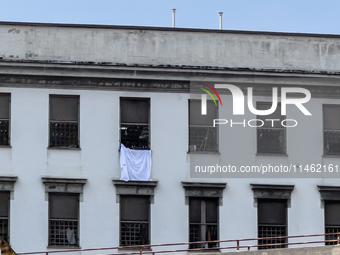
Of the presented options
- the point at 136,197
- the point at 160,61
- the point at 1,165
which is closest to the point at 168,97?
the point at 160,61

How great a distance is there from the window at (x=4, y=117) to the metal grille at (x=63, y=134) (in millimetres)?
1510

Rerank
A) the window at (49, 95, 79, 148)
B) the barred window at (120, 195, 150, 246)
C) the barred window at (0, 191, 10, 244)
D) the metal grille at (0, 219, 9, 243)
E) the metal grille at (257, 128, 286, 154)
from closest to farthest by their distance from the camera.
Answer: the metal grille at (0, 219, 9, 243) < the barred window at (0, 191, 10, 244) < the barred window at (120, 195, 150, 246) < the window at (49, 95, 79, 148) < the metal grille at (257, 128, 286, 154)

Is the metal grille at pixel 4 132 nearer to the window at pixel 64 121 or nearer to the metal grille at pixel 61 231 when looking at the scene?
the window at pixel 64 121

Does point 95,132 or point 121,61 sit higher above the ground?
point 121,61

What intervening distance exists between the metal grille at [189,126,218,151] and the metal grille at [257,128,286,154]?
1.60 m

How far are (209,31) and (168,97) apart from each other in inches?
115

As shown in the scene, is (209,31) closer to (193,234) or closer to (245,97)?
(245,97)

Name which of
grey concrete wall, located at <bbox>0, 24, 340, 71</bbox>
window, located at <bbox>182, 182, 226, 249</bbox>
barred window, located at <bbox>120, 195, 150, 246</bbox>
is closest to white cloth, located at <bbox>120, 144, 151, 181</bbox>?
barred window, located at <bbox>120, 195, 150, 246</bbox>

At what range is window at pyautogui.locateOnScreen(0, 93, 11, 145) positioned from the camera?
32.6 m

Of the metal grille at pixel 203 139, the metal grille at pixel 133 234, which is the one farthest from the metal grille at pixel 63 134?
the metal grille at pixel 203 139

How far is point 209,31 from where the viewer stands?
112 ft

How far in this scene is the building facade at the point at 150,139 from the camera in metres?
32.4

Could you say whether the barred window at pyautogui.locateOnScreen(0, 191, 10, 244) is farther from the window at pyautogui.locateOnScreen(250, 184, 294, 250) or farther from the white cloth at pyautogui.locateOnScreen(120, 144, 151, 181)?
the window at pyautogui.locateOnScreen(250, 184, 294, 250)

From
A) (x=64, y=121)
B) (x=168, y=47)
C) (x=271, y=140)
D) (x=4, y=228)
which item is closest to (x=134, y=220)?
(x=64, y=121)
